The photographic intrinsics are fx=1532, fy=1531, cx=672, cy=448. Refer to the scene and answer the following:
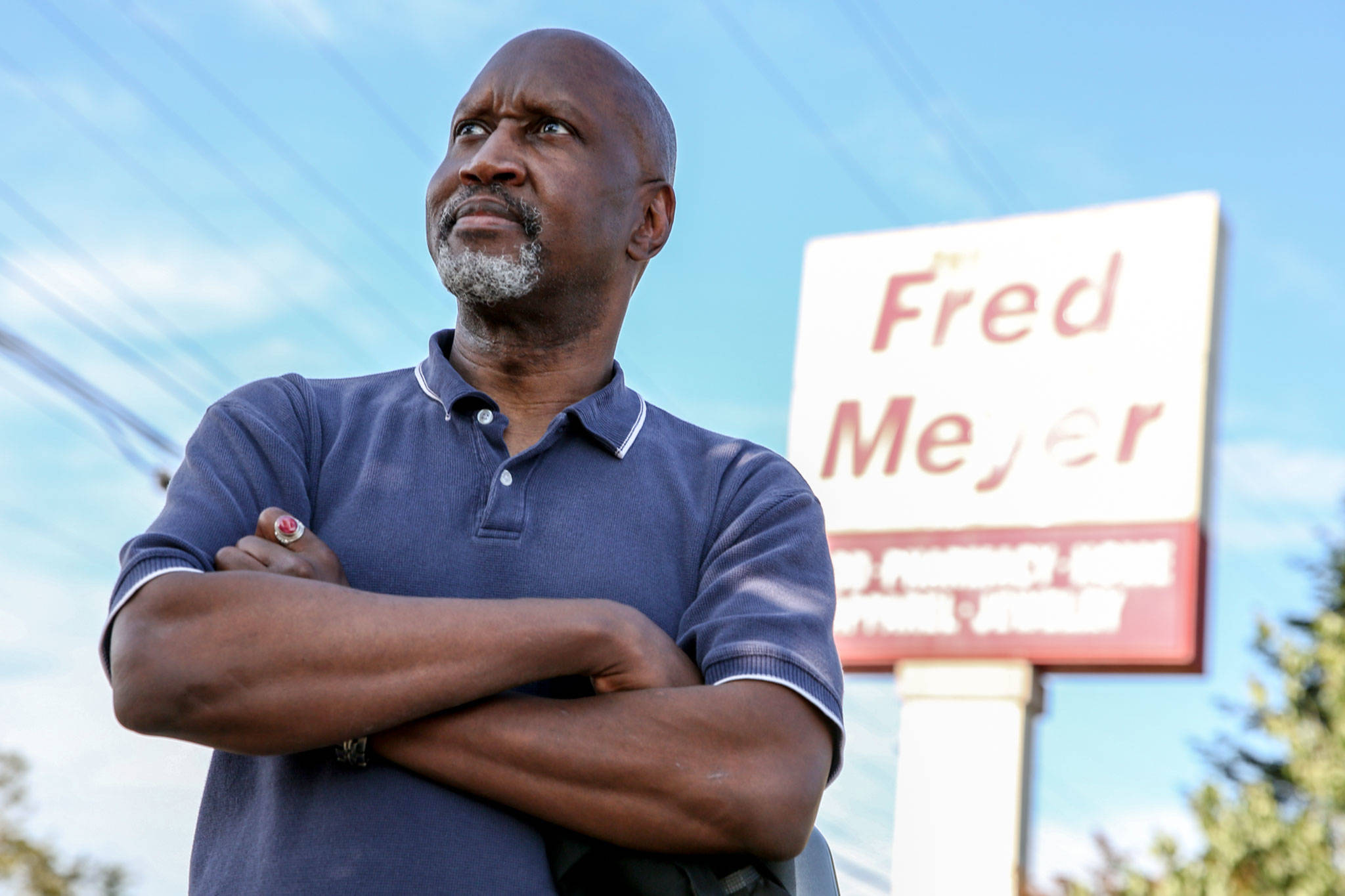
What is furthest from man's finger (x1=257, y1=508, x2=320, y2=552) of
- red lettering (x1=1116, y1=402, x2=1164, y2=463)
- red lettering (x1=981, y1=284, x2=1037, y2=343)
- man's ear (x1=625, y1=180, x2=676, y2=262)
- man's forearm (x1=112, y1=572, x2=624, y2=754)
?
red lettering (x1=981, y1=284, x2=1037, y2=343)

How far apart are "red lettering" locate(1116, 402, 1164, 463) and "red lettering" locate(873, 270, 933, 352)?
209 centimetres

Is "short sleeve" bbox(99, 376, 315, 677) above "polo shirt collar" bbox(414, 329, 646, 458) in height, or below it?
below

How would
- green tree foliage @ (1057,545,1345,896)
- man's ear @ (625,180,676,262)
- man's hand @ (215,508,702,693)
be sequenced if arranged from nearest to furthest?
man's hand @ (215,508,702,693) < man's ear @ (625,180,676,262) < green tree foliage @ (1057,545,1345,896)

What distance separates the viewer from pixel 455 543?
1869 millimetres

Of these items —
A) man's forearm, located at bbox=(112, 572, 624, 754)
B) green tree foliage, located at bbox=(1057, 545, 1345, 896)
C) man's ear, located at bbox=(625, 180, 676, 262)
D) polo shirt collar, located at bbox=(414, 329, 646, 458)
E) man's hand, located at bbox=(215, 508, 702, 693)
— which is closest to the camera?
man's forearm, located at bbox=(112, 572, 624, 754)

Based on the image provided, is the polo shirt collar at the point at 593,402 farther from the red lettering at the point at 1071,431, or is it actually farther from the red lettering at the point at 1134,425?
the red lettering at the point at 1071,431

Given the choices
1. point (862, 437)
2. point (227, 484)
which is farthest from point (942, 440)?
point (227, 484)

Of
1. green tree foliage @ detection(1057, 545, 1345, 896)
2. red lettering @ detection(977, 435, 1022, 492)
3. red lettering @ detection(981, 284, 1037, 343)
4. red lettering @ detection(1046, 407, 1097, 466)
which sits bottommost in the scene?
green tree foliage @ detection(1057, 545, 1345, 896)

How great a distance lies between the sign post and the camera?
1098 centimetres

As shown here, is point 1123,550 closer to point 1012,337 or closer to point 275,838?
point 1012,337

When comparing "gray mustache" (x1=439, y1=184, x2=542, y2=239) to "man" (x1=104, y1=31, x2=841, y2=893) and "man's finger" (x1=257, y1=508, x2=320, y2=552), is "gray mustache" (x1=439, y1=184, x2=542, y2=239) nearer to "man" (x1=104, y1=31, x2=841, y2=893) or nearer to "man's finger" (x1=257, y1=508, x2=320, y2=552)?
"man" (x1=104, y1=31, x2=841, y2=893)

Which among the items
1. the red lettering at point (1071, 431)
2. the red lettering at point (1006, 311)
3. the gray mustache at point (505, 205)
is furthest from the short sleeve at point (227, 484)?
the red lettering at point (1006, 311)

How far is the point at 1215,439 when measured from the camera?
1129 cm

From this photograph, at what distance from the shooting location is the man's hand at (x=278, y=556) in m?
1.73
